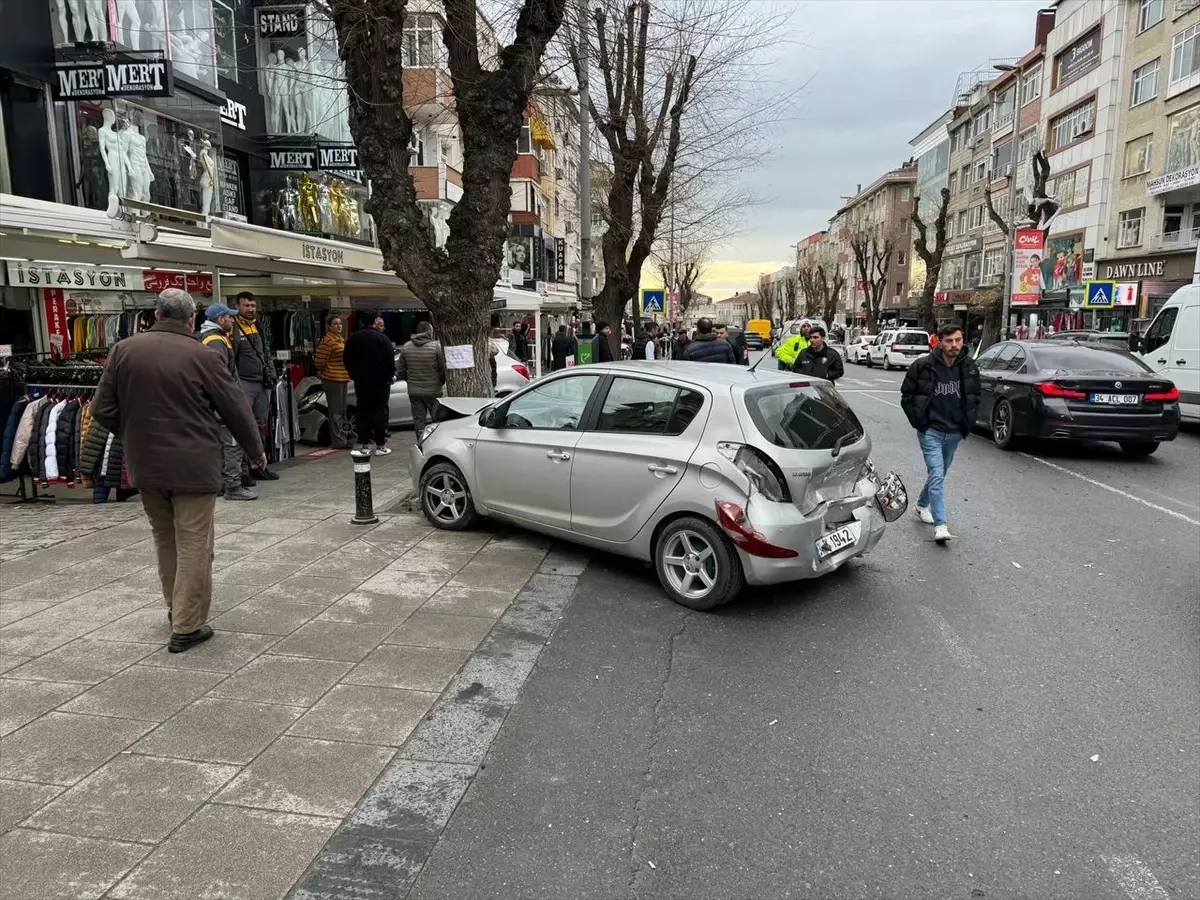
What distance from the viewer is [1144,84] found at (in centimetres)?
3272

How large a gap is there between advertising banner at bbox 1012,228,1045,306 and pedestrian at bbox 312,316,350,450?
22385 millimetres

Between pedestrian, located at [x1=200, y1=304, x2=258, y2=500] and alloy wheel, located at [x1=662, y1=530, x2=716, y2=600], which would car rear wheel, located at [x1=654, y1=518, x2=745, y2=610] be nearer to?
alloy wheel, located at [x1=662, y1=530, x2=716, y2=600]

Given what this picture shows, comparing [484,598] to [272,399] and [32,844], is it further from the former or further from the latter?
[272,399]

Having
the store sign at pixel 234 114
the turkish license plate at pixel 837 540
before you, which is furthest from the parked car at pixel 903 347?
the turkish license plate at pixel 837 540

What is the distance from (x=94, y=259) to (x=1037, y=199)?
1116 inches

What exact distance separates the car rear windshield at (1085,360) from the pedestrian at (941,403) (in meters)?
4.90

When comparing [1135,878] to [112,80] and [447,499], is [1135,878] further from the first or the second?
[112,80]

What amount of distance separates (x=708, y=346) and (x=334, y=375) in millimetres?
5652

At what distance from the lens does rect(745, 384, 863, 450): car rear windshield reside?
5258mm

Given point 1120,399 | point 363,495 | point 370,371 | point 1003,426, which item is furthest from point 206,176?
point 1120,399

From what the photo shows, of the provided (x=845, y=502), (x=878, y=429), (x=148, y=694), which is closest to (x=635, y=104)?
(x=878, y=429)

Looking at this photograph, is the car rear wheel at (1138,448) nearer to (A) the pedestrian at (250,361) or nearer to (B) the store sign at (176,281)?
(A) the pedestrian at (250,361)

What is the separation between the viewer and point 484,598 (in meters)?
5.50

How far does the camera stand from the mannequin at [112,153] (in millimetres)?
11125
